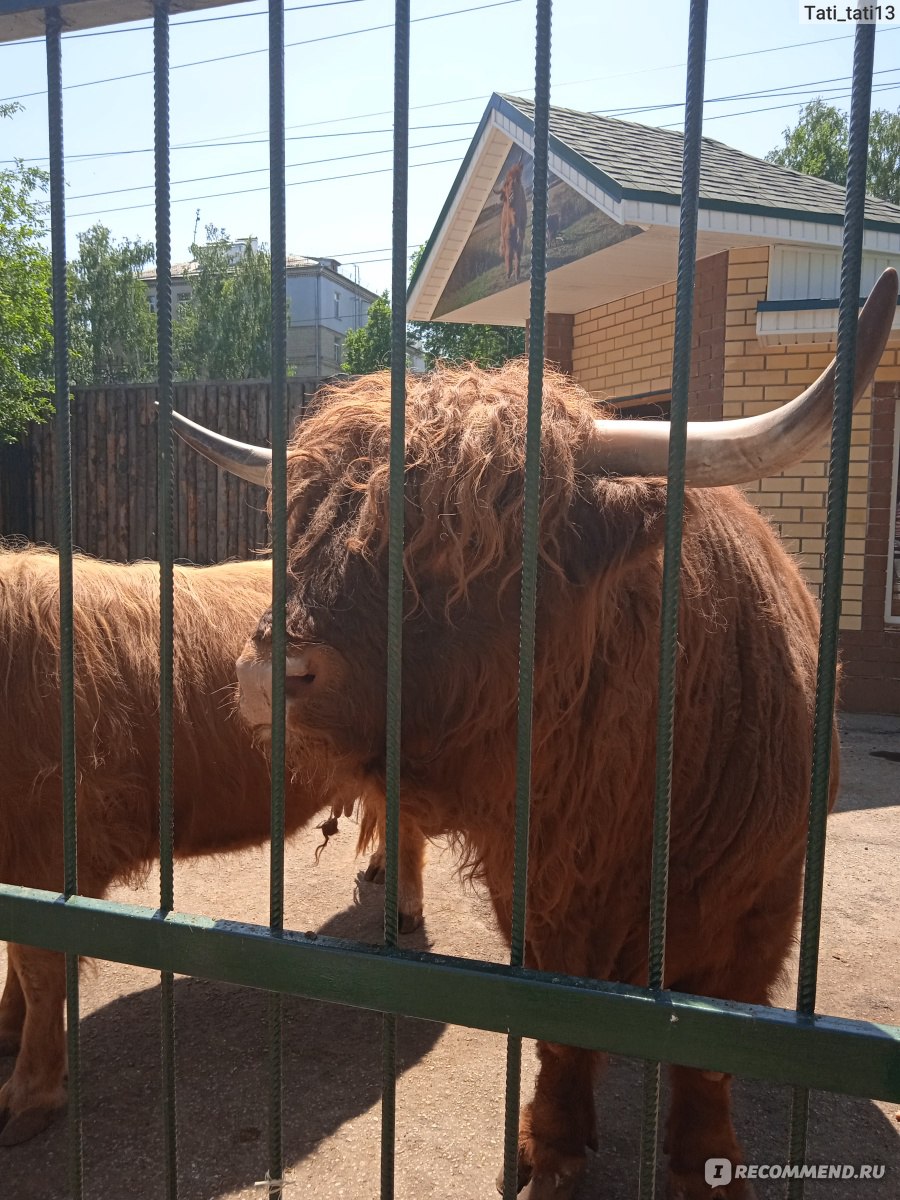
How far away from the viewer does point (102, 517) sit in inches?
520

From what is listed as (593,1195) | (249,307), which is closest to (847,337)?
(593,1195)

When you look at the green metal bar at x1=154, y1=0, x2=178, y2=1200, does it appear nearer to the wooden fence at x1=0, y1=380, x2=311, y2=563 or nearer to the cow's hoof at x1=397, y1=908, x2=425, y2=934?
the cow's hoof at x1=397, y1=908, x2=425, y2=934

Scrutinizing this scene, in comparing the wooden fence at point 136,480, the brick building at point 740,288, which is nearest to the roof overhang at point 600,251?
the brick building at point 740,288

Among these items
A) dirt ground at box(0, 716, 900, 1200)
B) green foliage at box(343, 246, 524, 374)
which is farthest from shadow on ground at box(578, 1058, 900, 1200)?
green foliage at box(343, 246, 524, 374)

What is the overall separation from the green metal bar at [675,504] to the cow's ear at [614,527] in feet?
1.47

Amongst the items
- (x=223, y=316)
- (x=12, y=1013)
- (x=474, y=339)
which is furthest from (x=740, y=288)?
(x=223, y=316)

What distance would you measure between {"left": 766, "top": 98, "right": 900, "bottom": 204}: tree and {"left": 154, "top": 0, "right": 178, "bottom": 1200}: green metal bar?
3571 centimetres

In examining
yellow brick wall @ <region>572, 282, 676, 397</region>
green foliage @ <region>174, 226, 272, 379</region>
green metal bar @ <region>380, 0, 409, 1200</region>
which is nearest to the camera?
green metal bar @ <region>380, 0, 409, 1200</region>

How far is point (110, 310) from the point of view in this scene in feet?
140

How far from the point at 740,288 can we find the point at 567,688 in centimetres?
767

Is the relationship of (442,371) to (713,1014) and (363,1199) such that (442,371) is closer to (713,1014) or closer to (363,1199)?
(713,1014)

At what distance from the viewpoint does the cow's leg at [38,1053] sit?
299 centimetres

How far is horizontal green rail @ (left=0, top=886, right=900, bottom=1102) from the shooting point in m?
1.27

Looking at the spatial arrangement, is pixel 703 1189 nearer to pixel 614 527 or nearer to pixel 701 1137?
Answer: pixel 701 1137
